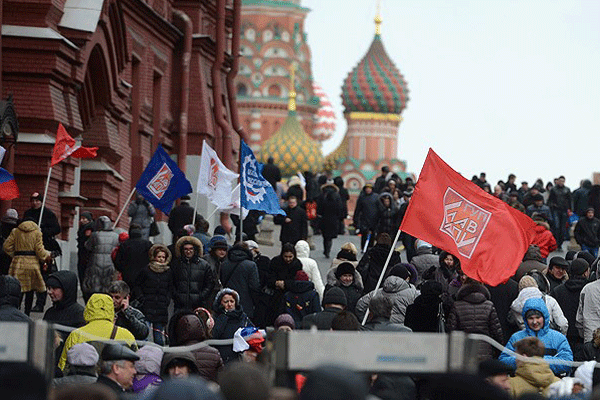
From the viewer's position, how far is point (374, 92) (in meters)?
103

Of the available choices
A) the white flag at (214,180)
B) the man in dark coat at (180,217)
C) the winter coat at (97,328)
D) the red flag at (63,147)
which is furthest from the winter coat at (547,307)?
the man in dark coat at (180,217)

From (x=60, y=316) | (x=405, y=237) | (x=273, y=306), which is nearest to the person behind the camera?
(x=60, y=316)

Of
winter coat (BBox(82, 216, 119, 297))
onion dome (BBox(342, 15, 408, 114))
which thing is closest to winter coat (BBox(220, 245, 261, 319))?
winter coat (BBox(82, 216, 119, 297))

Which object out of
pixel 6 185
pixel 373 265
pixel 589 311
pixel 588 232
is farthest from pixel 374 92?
pixel 589 311

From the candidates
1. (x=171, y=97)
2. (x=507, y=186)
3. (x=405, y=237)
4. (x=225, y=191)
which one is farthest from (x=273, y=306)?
(x=507, y=186)

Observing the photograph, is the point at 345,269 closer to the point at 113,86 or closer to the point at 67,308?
the point at 67,308

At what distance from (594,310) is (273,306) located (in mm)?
3657

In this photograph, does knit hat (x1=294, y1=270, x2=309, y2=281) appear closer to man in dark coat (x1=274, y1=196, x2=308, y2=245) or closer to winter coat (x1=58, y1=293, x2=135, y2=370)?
winter coat (x1=58, y1=293, x2=135, y2=370)

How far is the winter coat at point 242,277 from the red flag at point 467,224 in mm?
3689

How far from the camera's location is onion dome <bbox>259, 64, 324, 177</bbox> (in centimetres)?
8975

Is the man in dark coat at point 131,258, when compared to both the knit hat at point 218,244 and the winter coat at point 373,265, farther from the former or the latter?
the winter coat at point 373,265

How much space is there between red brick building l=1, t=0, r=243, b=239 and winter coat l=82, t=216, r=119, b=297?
129 inches

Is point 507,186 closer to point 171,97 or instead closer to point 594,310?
point 171,97

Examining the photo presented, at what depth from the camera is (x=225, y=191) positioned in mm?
25406
